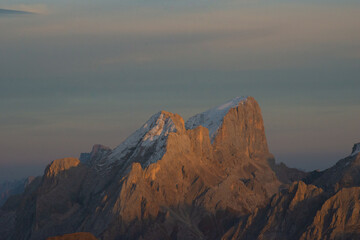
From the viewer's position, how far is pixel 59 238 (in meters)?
129

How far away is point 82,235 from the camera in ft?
431

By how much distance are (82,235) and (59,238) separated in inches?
148
